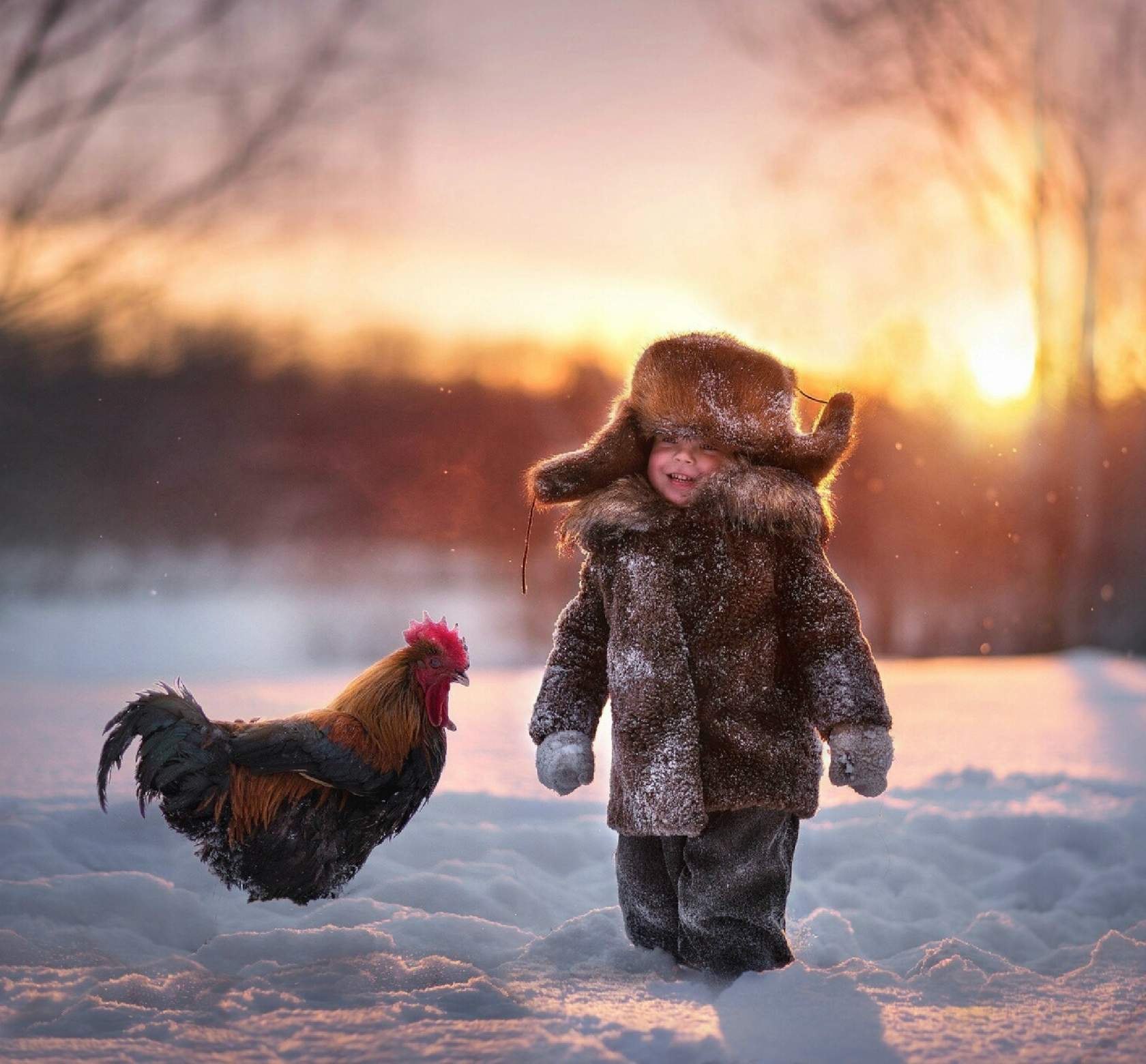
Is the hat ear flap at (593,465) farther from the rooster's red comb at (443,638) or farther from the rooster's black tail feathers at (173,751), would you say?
the rooster's black tail feathers at (173,751)

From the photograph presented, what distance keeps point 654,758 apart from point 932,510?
3.63m

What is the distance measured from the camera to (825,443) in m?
2.47

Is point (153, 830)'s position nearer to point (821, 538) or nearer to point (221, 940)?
point (221, 940)

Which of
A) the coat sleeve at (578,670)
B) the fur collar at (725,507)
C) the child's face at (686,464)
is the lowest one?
the coat sleeve at (578,670)

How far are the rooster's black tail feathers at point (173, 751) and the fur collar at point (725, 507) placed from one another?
93cm

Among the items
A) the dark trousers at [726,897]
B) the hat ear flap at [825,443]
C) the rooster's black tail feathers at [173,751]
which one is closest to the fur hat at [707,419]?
the hat ear flap at [825,443]

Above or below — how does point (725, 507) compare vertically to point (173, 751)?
above

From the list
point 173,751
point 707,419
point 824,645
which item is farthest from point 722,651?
point 173,751

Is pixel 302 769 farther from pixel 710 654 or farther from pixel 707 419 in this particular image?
pixel 707 419

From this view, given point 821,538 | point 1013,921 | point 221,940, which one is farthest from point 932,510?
point 221,940

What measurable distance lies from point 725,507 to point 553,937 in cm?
105

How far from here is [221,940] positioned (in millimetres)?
2428

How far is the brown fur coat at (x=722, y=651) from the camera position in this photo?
2.31 m

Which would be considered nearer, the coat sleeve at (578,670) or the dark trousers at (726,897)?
the dark trousers at (726,897)
